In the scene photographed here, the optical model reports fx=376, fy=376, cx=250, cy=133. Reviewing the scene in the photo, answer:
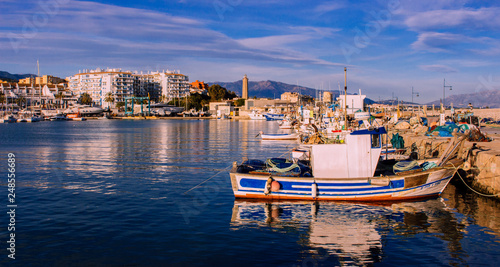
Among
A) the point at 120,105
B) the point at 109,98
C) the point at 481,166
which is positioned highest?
the point at 109,98

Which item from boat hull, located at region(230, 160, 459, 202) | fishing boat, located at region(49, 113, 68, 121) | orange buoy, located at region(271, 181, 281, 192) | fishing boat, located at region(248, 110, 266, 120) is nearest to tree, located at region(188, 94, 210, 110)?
fishing boat, located at region(248, 110, 266, 120)

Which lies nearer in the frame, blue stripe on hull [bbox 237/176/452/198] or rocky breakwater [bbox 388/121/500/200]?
blue stripe on hull [bbox 237/176/452/198]

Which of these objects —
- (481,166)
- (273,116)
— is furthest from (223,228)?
(273,116)

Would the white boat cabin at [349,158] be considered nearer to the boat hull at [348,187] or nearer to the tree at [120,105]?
the boat hull at [348,187]

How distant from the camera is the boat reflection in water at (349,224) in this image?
471 inches

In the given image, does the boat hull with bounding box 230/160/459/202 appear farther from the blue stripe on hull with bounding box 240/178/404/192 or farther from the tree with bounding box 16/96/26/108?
the tree with bounding box 16/96/26/108

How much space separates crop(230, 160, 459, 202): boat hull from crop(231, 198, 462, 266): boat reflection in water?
1.20ft

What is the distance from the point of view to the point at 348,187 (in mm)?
17406

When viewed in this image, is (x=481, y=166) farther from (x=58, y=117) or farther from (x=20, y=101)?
(x=20, y=101)

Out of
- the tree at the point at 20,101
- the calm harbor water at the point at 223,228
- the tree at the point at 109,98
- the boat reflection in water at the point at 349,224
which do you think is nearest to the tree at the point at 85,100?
the tree at the point at 109,98

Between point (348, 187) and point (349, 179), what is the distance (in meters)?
0.44

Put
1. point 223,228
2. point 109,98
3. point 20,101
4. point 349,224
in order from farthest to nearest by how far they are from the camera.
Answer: point 20,101, point 109,98, point 349,224, point 223,228

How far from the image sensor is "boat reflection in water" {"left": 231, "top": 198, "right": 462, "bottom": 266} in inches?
471

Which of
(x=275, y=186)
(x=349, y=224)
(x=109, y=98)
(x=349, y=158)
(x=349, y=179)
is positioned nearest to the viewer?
(x=349, y=224)
